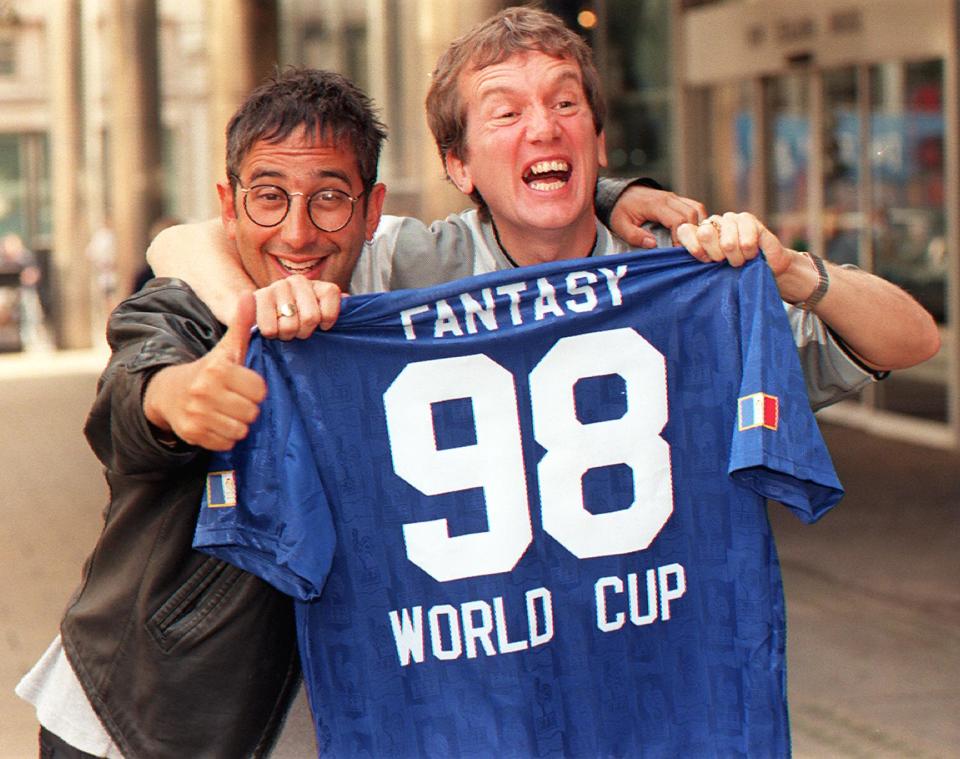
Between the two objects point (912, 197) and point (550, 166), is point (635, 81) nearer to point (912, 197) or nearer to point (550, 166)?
point (912, 197)

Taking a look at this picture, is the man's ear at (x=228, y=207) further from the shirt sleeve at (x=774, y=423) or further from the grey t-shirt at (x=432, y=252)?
the shirt sleeve at (x=774, y=423)

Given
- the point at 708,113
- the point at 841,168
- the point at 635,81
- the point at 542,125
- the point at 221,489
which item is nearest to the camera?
the point at 221,489

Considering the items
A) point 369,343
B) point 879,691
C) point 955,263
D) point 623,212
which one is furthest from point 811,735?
point 955,263

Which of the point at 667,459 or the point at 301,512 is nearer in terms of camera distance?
the point at 301,512

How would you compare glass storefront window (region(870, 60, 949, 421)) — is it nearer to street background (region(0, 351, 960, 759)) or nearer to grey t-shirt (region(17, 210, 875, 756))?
street background (region(0, 351, 960, 759))

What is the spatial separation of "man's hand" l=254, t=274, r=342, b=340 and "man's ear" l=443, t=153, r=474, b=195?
527mm

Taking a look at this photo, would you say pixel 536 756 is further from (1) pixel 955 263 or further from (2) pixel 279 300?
(1) pixel 955 263

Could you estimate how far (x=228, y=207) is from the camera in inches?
117

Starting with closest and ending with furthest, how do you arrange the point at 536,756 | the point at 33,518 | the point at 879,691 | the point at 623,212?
the point at 536,756 < the point at 623,212 < the point at 879,691 < the point at 33,518

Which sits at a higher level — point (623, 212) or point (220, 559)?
point (623, 212)

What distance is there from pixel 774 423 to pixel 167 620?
1.02 m

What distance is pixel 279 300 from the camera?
265 centimetres

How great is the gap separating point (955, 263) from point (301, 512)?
31.2 ft

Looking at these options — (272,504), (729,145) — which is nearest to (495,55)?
(272,504)
